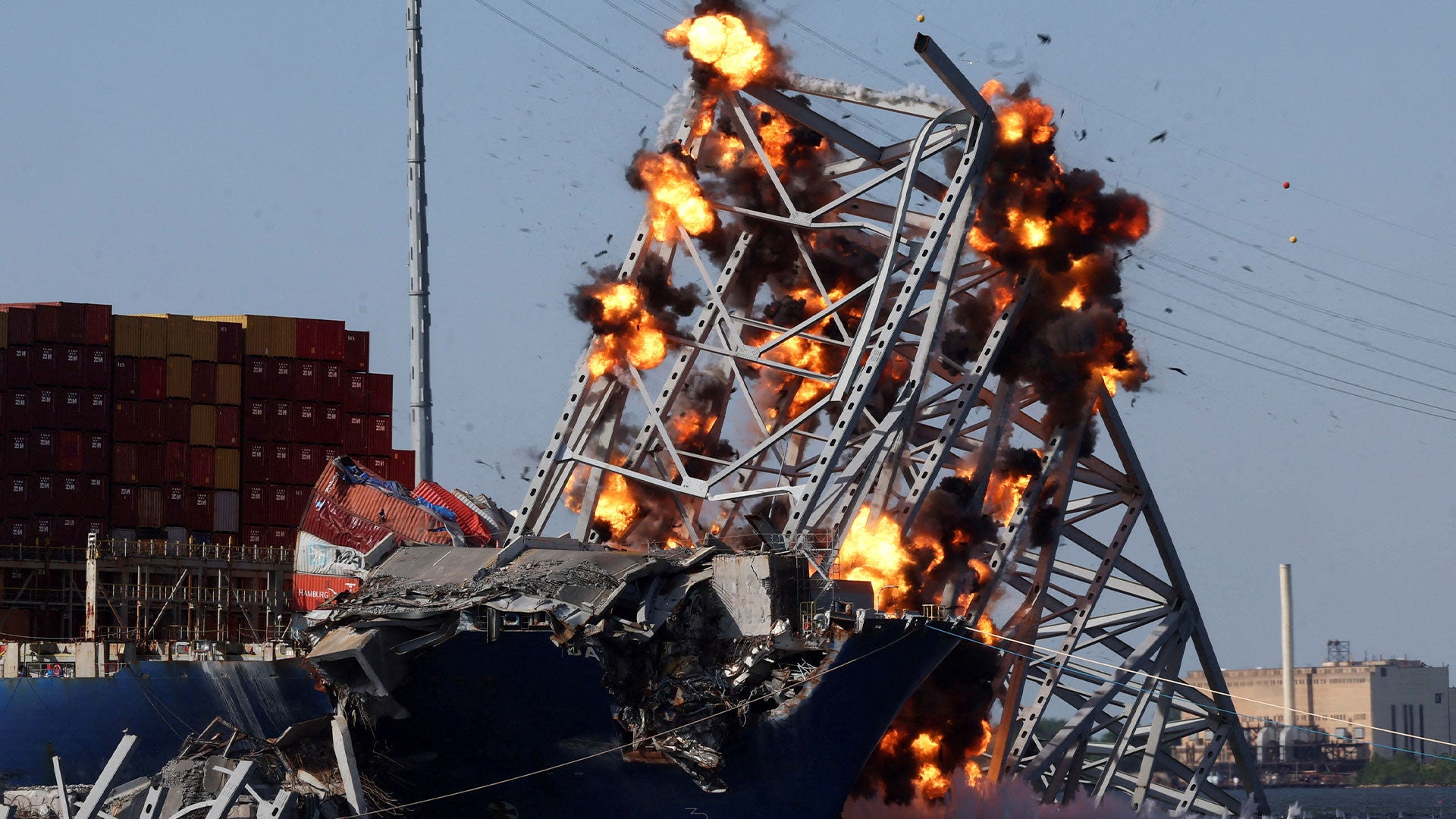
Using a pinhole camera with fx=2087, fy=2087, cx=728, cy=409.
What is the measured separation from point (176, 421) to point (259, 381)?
3.54 m

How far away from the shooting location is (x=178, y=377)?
3206 inches

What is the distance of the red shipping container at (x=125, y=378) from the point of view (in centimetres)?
8075

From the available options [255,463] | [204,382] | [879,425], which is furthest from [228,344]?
[879,425]

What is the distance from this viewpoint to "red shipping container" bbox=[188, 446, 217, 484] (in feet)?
264

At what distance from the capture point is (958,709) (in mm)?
48062

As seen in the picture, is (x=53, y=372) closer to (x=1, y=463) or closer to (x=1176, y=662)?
(x=1, y=463)

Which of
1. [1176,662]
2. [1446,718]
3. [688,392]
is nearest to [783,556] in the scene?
[688,392]

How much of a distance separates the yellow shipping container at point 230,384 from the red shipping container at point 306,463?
119 inches

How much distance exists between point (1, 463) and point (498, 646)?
4319 centimetres

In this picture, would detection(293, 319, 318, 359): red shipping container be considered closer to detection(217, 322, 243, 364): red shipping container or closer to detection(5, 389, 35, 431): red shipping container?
detection(217, 322, 243, 364): red shipping container

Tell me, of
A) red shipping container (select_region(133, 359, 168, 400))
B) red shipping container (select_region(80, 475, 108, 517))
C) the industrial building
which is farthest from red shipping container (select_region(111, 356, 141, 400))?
the industrial building

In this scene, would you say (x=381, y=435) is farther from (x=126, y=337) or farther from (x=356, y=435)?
(x=126, y=337)

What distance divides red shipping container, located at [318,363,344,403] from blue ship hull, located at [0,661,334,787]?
665 inches

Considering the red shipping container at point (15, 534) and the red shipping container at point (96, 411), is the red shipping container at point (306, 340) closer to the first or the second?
the red shipping container at point (96, 411)
